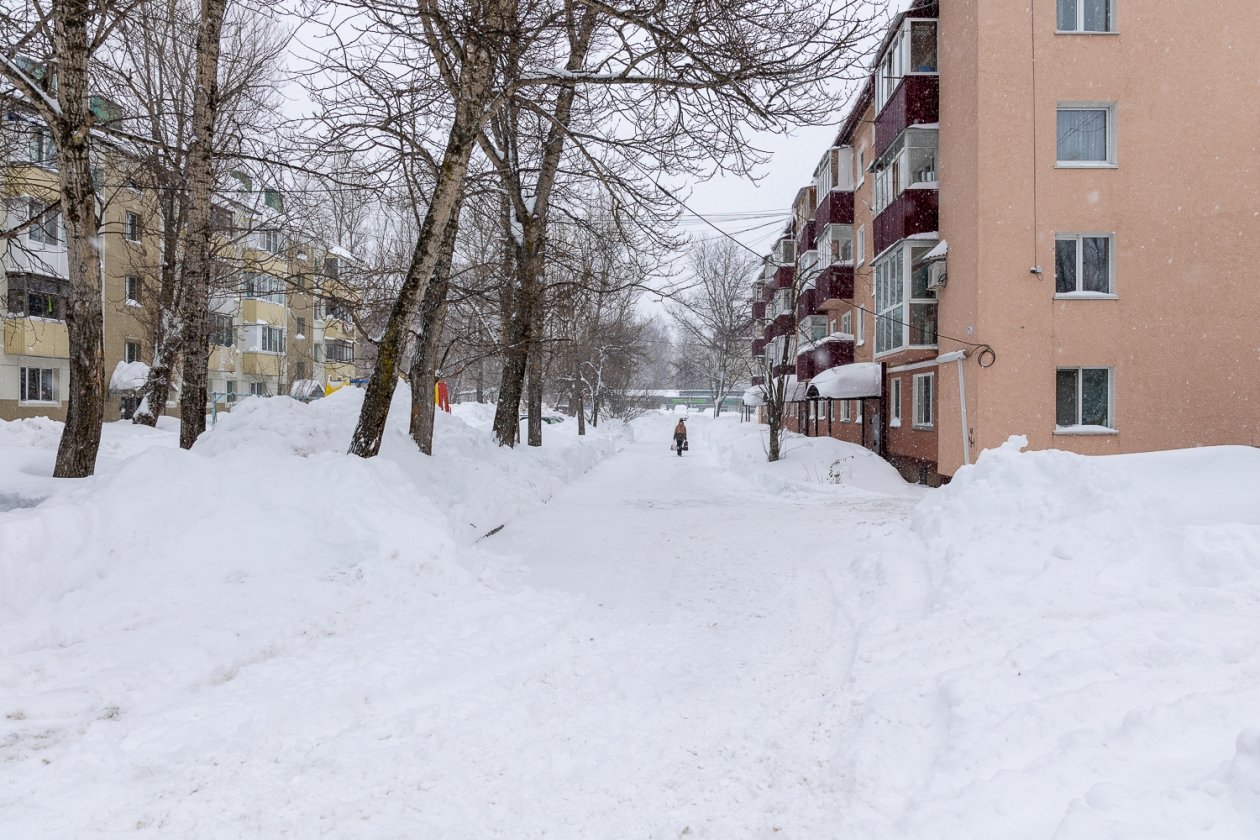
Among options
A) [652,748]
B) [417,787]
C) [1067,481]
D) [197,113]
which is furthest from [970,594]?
[197,113]

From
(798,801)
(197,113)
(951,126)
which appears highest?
(951,126)

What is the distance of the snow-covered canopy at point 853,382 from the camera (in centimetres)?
2019

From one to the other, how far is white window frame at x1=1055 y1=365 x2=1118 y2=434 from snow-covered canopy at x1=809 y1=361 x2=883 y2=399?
601 centimetres

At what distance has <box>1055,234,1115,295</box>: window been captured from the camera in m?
14.5

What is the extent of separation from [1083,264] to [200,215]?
50.4ft

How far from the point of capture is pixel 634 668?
4.82 metres

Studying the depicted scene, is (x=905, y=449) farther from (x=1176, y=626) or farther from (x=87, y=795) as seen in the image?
(x=87, y=795)

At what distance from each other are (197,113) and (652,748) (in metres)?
9.15

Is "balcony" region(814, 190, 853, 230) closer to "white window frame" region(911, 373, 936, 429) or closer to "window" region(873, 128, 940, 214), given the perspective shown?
"window" region(873, 128, 940, 214)

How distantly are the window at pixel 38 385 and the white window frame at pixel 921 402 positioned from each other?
1112 inches

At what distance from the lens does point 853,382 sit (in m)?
20.3

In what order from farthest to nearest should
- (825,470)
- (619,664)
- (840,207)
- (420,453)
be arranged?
(840,207) → (825,470) → (420,453) → (619,664)

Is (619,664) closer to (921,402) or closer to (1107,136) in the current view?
(1107,136)

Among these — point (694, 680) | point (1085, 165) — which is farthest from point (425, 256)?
point (1085, 165)
